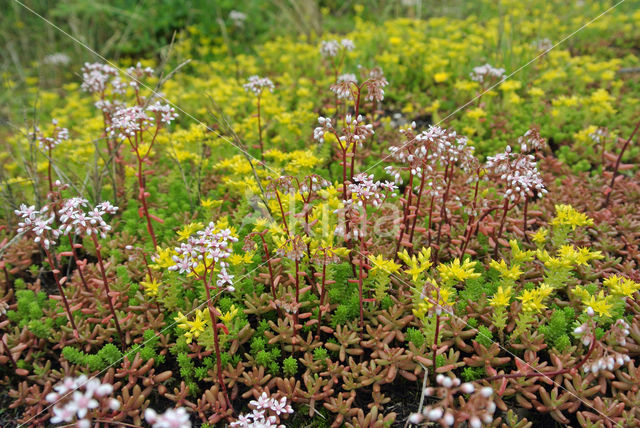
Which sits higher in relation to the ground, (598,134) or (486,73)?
(486,73)

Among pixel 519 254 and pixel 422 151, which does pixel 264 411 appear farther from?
pixel 519 254

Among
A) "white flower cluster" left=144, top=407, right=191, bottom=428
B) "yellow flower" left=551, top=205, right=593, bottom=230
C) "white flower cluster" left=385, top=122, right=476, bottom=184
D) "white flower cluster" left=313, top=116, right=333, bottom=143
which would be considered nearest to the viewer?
"white flower cluster" left=144, top=407, right=191, bottom=428

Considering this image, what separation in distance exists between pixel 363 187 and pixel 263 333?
110 cm

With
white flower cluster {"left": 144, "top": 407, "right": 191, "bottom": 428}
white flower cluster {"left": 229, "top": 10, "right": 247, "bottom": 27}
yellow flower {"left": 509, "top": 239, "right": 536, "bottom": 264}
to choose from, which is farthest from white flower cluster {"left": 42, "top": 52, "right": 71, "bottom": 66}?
white flower cluster {"left": 144, "top": 407, "right": 191, "bottom": 428}

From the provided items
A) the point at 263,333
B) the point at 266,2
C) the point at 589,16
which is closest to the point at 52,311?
the point at 263,333

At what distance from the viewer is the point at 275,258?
3.15 meters

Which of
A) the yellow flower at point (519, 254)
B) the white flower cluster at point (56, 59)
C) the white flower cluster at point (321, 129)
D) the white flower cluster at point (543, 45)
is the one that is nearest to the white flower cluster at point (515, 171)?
the yellow flower at point (519, 254)

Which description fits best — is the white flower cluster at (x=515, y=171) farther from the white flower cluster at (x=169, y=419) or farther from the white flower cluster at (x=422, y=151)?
the white flower cluster at (x=169, y=419)

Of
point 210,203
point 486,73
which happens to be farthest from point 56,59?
point 486,73

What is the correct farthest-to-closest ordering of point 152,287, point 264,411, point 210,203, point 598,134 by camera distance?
point 598,134 → point 210,203 → point 152,287 → point 264,411

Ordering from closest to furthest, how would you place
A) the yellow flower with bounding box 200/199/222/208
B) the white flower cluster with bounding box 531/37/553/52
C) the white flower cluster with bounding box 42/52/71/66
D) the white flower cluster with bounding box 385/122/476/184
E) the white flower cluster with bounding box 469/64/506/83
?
the white flower cluster with bounding box 385/122/476/184, the yellow flower with bounding box 200/199/222/208, the white flower cluster with bounding box 469/64/506/83, the white flower cluster with bounding box 531/37/553/52, the white flower cluster with bounding box 42/52/71/66

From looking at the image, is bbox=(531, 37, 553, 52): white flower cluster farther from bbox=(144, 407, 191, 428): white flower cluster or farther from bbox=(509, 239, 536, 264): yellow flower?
bbox=(144, 407, 191, 428): white flower cluster

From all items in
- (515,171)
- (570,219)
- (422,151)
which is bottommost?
(570,219)

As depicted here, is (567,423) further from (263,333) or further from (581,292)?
(263,333)
